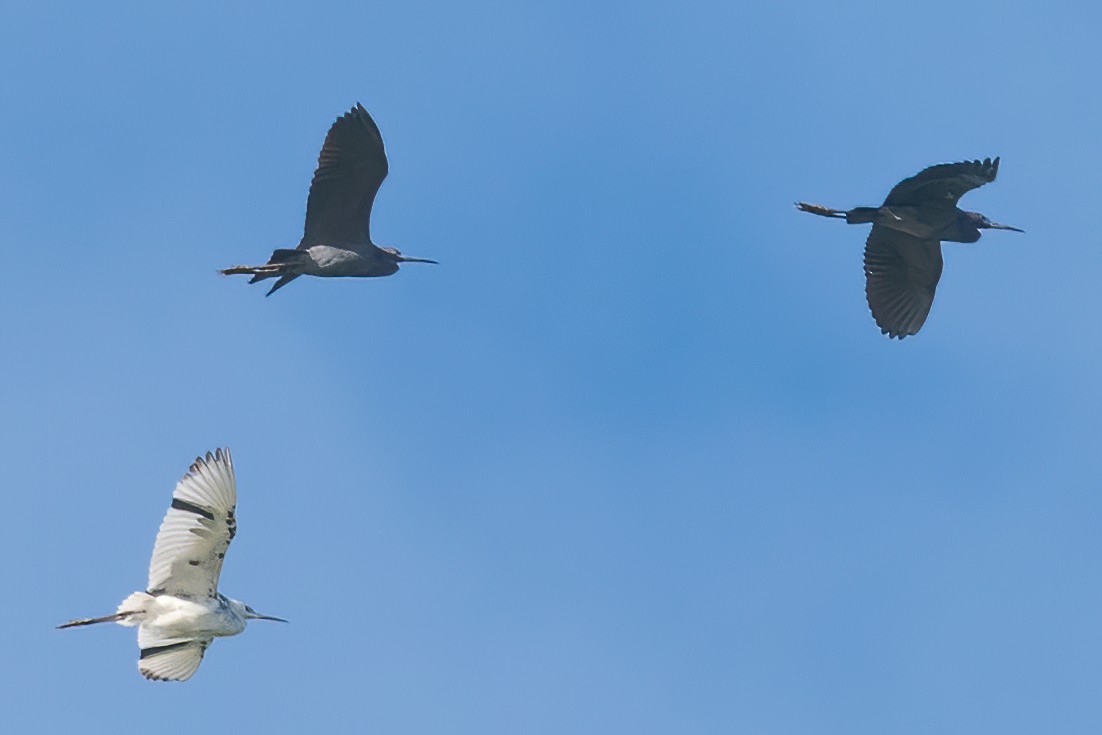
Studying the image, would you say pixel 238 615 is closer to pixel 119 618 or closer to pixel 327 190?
pixel 119 618

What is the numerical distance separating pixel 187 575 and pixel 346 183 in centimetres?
621

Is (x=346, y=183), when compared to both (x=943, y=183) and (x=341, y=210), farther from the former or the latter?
(x=943, y=183)

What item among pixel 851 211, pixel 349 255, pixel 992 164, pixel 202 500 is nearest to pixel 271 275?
pixel 349 255

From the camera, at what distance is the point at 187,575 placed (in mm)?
21656

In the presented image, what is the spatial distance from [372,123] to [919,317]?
8651 millimetres

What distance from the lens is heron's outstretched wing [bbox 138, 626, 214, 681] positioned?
21.4m

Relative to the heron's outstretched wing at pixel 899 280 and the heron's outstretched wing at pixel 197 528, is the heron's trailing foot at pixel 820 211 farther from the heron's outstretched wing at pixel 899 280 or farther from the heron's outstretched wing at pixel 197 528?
the heron's outstretched wing at pixel 197 528

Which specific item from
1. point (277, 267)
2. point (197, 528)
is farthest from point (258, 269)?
point (197, 528)

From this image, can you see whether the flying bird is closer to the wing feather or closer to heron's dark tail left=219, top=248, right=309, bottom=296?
the wing feather

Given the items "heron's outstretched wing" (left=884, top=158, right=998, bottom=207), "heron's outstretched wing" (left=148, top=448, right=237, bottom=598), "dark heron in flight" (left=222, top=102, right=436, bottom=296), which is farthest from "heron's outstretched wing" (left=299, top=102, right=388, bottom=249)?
"heron's outstretched wing" (left=884, top=158, right=998, bottom=207)

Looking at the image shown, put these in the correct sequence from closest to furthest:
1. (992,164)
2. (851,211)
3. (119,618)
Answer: (119,618) < (992,164) < (851,211)

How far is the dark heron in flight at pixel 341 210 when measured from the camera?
24.8 metres

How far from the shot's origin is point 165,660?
21.5m

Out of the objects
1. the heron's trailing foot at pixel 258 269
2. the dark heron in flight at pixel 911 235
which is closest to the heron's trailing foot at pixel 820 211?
the dark heron in flight at pixel 911 235
